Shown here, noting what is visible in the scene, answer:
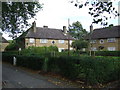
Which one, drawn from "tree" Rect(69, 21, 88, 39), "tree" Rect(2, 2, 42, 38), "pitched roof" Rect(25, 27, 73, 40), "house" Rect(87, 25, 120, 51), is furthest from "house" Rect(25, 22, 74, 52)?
"tree" Rect(2, 2, 42, 38)

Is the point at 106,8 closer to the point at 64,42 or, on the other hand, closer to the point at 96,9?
the point at 96,9

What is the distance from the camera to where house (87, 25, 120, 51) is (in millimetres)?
45625

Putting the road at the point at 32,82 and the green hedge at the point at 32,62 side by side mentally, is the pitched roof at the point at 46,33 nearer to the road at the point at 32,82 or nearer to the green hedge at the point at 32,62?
the green hedge at the point at 32,62

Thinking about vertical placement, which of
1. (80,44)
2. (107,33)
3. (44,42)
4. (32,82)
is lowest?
(32,82)

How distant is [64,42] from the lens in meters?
54.3

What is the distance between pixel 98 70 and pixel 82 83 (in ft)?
4.21

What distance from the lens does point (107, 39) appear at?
4772 cm

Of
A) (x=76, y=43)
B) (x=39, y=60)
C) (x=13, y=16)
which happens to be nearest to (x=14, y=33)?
(x=13, y=16)

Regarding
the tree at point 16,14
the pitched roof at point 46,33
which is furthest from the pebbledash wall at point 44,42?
the tree at point 16,14

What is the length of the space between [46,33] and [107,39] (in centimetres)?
1916

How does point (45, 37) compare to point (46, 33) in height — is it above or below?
below

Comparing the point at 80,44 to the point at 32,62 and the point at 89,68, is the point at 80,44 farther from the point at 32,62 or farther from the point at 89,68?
the point at 89,68

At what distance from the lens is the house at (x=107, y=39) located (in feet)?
150

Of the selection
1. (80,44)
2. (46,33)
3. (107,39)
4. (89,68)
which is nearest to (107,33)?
(107,39)
